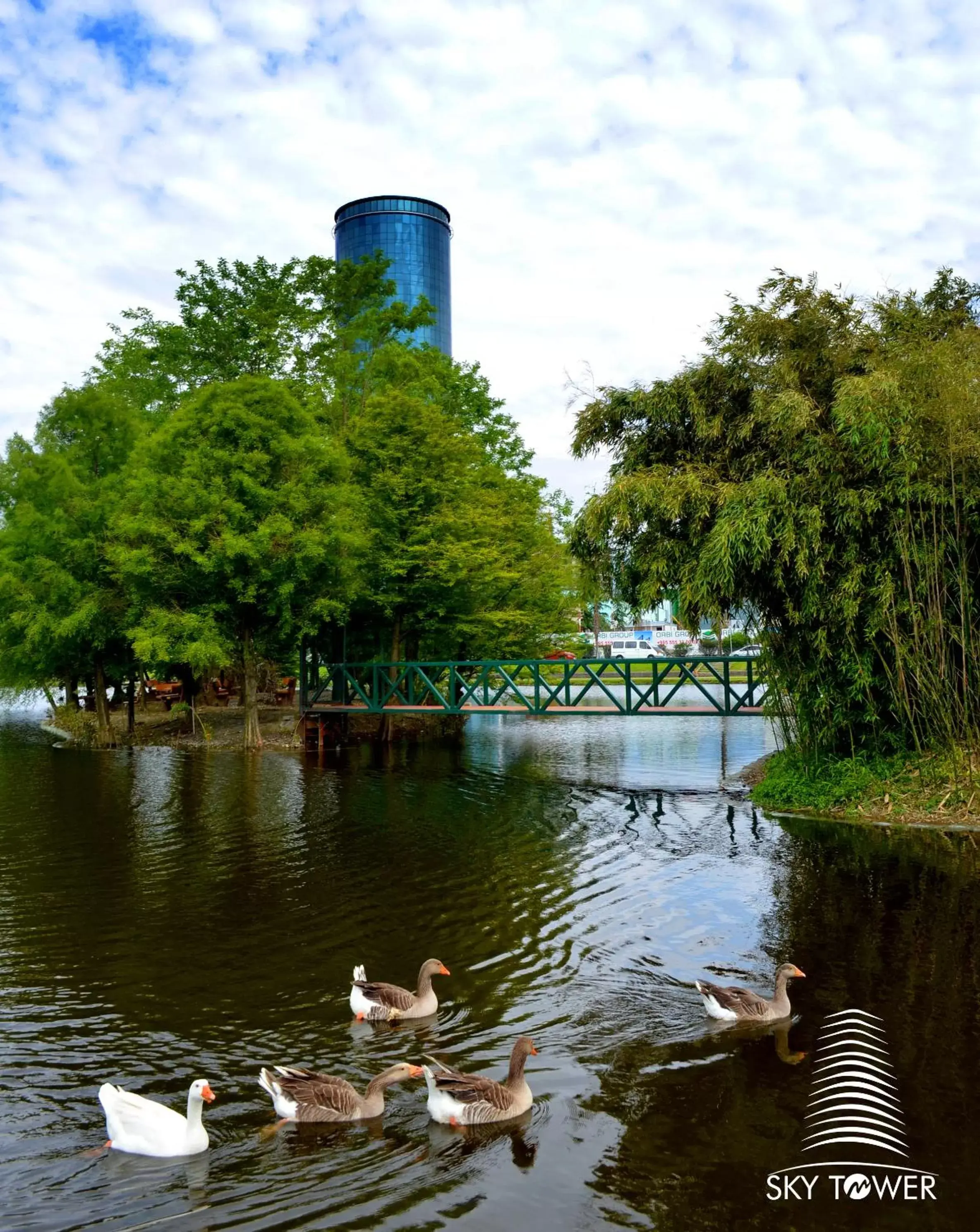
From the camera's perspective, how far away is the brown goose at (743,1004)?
7.98 meters

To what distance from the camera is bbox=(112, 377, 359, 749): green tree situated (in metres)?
27.7

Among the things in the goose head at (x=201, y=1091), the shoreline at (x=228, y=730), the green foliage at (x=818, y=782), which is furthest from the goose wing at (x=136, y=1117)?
the shoreline at (x=228, y=730)

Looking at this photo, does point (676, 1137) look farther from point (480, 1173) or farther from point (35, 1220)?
point (35, 1220)

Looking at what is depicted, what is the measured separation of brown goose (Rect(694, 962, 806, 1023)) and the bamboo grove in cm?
2134

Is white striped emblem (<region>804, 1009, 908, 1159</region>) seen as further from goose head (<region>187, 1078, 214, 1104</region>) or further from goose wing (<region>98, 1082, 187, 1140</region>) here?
goose wing (<region>98, 1082, 187, 1140</region>)

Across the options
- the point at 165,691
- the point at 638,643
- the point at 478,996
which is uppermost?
the point at 638,643

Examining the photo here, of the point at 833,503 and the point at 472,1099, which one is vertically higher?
the point at 833,503

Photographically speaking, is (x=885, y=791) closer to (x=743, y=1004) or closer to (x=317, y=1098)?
(x=743, y=1004)

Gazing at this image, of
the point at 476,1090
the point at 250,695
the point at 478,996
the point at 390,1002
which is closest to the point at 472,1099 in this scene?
the point at 476,1090

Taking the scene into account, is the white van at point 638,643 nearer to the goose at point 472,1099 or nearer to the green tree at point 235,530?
the green tree at point 235,530

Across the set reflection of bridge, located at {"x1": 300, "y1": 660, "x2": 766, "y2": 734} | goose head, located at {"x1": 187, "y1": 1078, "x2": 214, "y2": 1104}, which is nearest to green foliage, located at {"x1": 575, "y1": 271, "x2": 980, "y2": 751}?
reflection of bridge, located at {"x1": 300, "y1": 660, "x2": 766, "y2": 734}

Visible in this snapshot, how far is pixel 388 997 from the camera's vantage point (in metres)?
8.20

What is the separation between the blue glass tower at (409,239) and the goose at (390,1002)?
411 ft

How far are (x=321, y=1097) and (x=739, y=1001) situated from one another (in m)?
3.60
